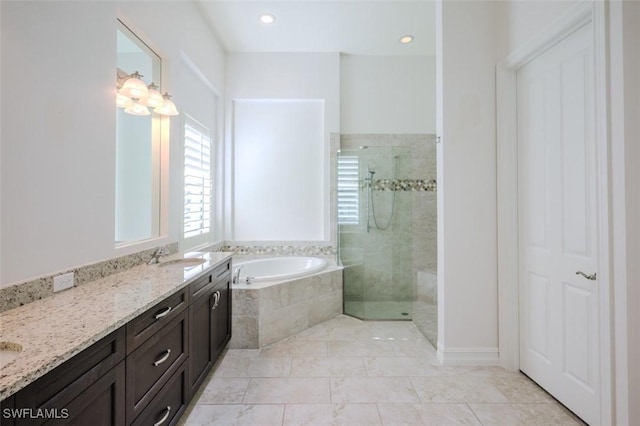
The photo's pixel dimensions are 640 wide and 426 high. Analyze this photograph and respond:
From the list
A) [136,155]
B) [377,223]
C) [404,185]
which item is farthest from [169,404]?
[404,185]

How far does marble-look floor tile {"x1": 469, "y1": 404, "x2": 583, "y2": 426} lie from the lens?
5.63 ft

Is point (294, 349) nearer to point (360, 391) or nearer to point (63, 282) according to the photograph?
point (360, 391)

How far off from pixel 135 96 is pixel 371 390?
2.57 m

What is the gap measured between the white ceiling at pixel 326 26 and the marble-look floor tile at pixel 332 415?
3.52m

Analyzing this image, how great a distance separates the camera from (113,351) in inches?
41.4

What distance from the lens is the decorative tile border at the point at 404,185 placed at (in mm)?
3807

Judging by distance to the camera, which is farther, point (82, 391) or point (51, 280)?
point (51, 280)

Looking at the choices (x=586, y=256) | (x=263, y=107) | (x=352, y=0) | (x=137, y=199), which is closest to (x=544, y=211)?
(x=586, y=256)

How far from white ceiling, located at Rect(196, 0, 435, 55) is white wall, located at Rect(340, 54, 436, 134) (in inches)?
9.1

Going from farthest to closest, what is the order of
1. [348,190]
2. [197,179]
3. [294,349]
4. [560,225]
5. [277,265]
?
[348,190]
[277,265]
[197,179]
[294,349]
[560,225]

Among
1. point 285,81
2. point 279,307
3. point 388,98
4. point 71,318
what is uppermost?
point 285,81

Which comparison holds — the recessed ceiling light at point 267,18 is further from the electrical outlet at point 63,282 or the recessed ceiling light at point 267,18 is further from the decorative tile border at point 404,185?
the electrical outlet at point 63,282

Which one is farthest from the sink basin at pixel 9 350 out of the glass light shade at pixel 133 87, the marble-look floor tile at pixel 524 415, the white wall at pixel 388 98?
the white wall at pixel 388 98

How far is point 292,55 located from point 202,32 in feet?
3.91
